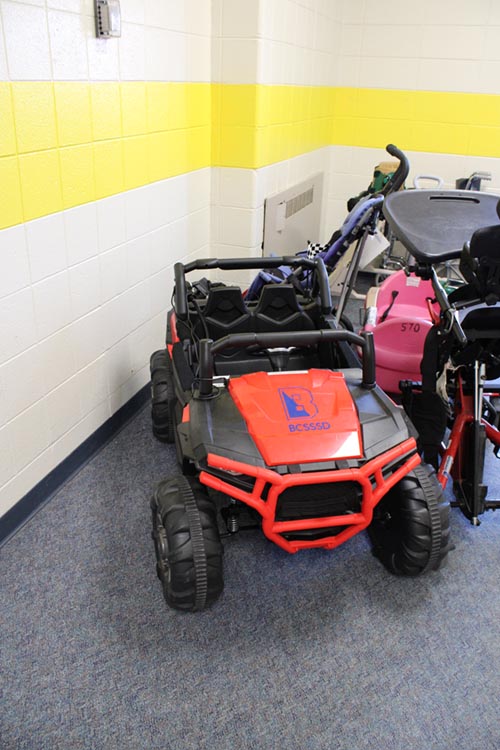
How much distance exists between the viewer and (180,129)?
3029 millimetres

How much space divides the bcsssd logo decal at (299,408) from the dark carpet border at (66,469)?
1.07m

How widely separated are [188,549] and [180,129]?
6.89ft

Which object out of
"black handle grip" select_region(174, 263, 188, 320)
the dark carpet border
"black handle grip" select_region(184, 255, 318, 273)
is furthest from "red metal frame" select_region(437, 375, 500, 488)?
the dark carpet border

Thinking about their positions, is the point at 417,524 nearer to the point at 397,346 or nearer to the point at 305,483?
the point at 305,483

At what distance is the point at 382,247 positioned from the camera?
3225mm

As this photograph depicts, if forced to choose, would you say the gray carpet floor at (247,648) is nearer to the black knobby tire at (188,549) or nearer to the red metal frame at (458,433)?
the black knobby tire at (188,549)

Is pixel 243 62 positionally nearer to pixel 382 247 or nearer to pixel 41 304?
pixel 382 247

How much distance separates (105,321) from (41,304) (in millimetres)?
470

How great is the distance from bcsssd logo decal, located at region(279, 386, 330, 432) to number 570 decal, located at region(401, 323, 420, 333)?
3.15 feet

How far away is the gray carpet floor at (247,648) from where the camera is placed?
5.31 ft

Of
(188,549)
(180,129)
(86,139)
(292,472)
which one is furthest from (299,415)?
(180,129)

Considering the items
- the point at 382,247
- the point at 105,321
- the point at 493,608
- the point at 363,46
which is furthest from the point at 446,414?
the point at 363,46

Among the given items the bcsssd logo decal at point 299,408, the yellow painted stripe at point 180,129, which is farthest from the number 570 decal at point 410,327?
the yellow painted stripe at point 180,129

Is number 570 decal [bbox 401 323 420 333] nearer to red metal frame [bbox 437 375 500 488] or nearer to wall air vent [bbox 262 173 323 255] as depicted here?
red metal frame [bbox 437 375 500 488]
